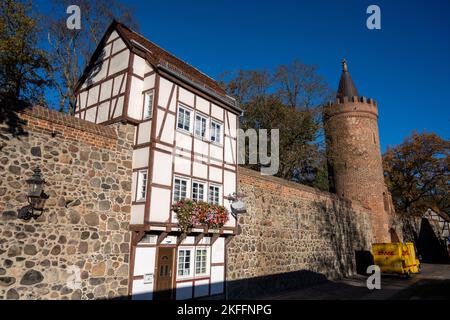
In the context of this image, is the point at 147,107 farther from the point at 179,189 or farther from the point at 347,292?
the point at 347,292

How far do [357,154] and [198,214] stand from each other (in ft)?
63.8

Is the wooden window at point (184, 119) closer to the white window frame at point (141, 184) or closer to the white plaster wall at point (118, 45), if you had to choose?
the white window frame at point (141, 184)

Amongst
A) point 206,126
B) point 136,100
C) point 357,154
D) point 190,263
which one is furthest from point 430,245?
point 136,100

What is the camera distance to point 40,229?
803 cm

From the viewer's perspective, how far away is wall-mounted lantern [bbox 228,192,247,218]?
12464mm

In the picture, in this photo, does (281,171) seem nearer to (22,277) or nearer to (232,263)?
(232,263)

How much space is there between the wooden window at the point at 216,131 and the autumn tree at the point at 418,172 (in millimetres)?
29768

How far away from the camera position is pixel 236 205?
1248 cm

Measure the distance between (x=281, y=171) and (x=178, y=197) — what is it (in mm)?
15060

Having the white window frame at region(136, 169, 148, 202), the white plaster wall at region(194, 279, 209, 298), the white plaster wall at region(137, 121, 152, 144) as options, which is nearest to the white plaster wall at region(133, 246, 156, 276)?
the white window frame at region(136, 169, 148, 202)

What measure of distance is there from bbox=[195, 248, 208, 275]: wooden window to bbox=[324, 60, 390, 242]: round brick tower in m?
16.9

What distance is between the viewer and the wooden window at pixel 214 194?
1203 centimetres
